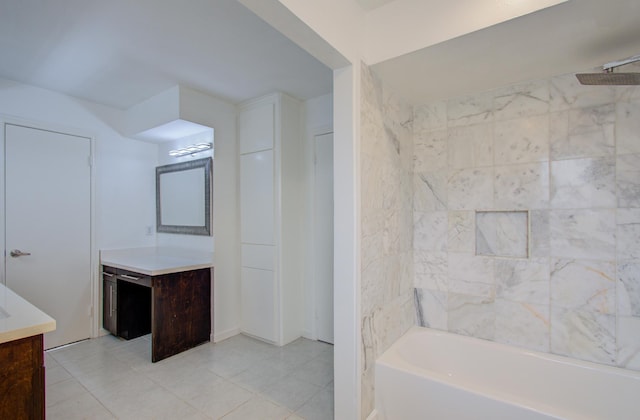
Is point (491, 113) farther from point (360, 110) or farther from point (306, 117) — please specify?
point (306, 117)

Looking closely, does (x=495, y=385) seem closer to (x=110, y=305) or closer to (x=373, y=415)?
(x=373, y=415)

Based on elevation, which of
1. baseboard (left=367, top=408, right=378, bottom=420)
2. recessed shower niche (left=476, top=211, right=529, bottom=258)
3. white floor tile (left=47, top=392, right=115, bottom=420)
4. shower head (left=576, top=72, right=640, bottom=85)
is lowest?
white floor tile (left=47, top=392, right=115, bottom=420)

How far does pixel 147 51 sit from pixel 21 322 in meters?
1.87

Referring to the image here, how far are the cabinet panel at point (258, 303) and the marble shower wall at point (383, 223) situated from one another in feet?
4.41

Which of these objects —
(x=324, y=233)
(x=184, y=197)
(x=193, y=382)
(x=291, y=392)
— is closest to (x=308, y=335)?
(x=291, y=392)

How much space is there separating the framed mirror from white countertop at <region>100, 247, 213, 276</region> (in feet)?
0.80

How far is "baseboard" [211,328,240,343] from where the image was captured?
119 inches

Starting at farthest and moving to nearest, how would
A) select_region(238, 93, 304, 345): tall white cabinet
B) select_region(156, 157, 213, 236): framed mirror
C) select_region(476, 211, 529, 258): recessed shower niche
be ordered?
1. select_region(156, 157, 213, 236): framed mirror
2. select_region(238, 93, 304, 345): tall white cabinet
3. select_region(476, 211, 529, 258): recessed shower niche

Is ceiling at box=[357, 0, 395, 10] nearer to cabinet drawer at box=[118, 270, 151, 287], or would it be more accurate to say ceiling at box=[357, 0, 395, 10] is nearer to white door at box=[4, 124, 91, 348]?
cabinet drawer at box=[118, 270, 151, 287]

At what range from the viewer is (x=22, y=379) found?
3.80 feet

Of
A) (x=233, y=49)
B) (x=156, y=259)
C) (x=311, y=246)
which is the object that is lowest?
(x=156, y=259)

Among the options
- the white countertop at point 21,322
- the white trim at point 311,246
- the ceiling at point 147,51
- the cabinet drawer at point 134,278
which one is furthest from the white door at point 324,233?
the white countertop at point 21,322

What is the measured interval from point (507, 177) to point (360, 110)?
3.84ft

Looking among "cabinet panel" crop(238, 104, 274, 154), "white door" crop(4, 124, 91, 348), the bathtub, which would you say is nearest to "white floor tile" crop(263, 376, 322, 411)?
the bathtub
